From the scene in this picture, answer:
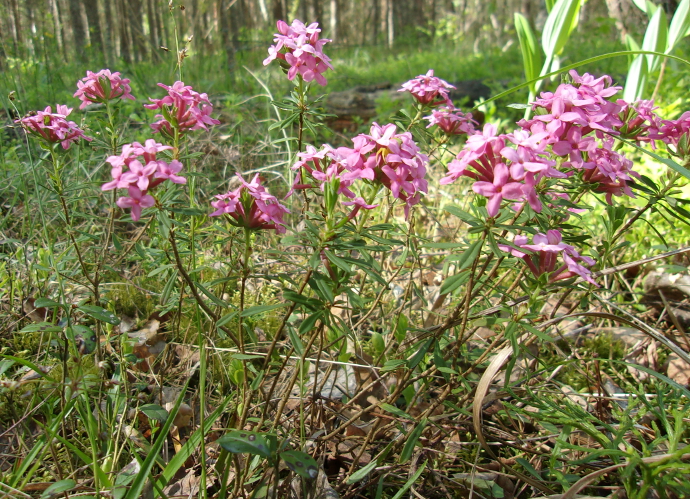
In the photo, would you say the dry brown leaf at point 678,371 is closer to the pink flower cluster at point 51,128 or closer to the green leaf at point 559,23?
the green leaf at point 559,23

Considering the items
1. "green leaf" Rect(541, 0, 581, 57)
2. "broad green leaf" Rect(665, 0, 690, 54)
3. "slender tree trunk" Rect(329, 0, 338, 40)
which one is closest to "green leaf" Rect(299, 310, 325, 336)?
"green leaf" Rect(541, 0, 581, 57)

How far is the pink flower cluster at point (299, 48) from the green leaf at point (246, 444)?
3.48 ft

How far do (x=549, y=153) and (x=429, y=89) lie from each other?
0.60 meters

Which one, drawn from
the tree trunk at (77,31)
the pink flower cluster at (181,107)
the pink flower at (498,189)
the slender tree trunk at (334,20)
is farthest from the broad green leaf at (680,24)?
the slender tree trunk at (334,20)

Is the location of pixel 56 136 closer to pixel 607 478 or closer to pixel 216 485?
pixel 216 485

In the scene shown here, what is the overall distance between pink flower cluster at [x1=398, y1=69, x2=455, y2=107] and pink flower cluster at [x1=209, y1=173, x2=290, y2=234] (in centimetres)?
93

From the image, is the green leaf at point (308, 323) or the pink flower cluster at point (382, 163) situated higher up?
the pink flower cluster at point (382, 163)

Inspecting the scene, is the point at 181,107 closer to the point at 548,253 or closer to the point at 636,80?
the point at 548,253

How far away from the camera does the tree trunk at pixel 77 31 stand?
22.4 ft

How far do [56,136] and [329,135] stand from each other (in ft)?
10.4

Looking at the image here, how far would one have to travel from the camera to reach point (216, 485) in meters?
1.41

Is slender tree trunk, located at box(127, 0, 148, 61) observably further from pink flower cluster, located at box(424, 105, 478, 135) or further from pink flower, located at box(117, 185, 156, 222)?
pink flower, located at box(117, 185, 156, 222)

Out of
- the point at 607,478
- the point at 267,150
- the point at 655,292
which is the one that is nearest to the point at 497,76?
the point at 267,150

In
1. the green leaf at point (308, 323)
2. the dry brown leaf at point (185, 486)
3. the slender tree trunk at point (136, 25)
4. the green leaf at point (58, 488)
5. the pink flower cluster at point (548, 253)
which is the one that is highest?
the slender tree trunk at point (136, 25)
